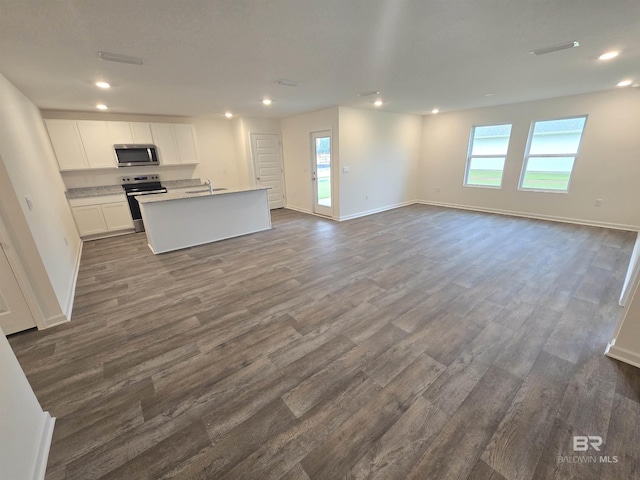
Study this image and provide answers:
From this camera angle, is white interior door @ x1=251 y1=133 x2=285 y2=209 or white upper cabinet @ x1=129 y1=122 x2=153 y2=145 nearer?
white upper cabinet @ x1=129 y1=122 x2=153 y2=145

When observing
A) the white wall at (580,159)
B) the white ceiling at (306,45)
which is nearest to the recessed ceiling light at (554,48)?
the white ceiling at (306,45)

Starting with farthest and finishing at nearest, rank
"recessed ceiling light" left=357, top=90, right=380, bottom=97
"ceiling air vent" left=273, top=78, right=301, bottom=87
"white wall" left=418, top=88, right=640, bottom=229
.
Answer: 1. "white wall" left=418, top=88, right=640, bottom=229
2. "recessed ceiling light" left=357, top=90, right=380, bottom=97
3. "ceiling air vent" left=273, top=78, right=301, bottom=87

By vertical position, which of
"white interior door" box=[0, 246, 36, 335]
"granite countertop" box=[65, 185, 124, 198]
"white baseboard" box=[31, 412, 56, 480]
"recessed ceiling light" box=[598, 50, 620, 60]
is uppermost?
"recessed ceiling light" box=[598, 50, 620, 60]

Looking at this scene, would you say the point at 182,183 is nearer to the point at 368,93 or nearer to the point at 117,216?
the point at 117,216

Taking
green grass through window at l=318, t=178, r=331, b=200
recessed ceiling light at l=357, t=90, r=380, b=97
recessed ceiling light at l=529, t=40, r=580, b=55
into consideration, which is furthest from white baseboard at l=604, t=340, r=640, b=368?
green grass through window at l=318, t=178, r=331, b=200

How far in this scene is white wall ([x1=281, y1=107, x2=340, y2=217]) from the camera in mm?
5660

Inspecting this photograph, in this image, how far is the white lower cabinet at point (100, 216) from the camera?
495 centimetres

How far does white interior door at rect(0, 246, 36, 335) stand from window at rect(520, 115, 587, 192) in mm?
8420

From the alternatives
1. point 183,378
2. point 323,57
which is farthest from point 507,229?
point 183,378

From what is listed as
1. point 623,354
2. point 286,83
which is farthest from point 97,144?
point 623,354

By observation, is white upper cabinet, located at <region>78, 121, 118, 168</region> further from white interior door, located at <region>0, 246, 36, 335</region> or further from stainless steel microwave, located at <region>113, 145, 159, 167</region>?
white interior door, located at <region>0, 246, 36, 335</region>

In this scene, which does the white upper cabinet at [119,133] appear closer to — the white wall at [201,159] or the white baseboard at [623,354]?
the white wall at [201,159]

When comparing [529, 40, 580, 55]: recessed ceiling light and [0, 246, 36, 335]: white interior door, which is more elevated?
[529, 40, 580, 55]: recessed ceiling light

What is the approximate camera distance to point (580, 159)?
5047mm
